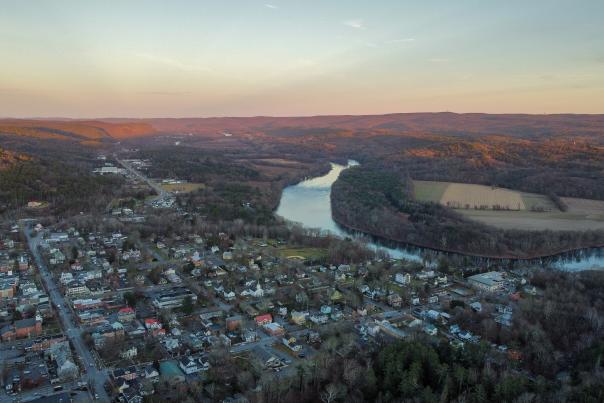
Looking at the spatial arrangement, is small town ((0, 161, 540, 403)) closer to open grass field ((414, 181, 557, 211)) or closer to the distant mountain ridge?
open grass field ((414, 181, 557, 211))

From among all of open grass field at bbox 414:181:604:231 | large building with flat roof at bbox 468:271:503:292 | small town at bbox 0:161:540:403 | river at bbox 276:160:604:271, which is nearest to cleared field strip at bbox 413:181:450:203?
open grass field at bbox 414:181:604:231

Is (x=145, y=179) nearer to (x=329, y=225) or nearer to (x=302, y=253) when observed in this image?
(x=329, y=225)

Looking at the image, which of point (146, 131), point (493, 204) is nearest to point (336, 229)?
point (493, 204)

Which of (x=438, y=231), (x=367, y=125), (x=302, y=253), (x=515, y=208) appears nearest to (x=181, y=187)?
(x=302, y=253)

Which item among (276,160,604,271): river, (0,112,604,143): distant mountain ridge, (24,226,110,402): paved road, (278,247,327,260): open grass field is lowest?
(276,160,604,271): river

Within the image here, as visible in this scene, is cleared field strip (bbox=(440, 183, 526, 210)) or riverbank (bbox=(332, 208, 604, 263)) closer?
riverbank (bbox=(332, 208, 604, 263))

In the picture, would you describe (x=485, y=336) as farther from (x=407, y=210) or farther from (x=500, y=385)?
(x=407, y=210)
